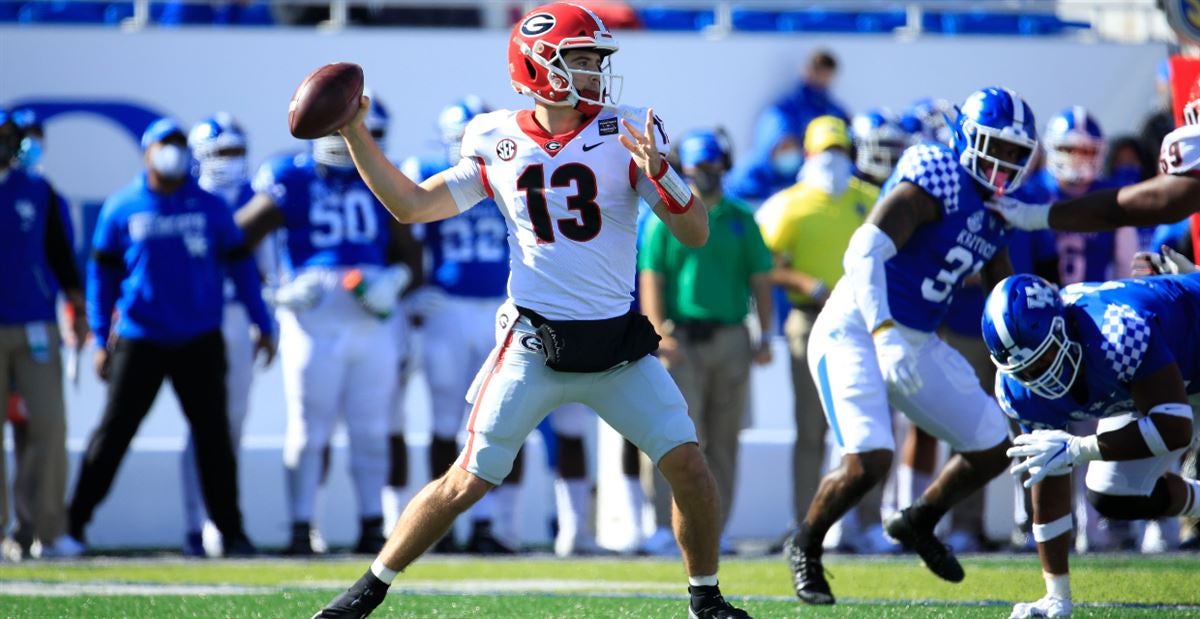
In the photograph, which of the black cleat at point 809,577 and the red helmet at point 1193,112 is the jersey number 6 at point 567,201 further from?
the red helmet at point 1193,112

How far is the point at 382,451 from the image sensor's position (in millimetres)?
8602

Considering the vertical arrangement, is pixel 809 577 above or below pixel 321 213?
below

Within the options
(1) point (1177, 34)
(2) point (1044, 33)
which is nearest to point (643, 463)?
(1) point (1177, 34)

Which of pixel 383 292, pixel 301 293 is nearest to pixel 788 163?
pixel 383 292

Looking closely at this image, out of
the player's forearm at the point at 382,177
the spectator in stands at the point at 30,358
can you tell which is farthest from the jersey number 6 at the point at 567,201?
the spectator in stands at the point at 30,358

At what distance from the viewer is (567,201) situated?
16.7ft

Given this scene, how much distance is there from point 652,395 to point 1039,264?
3.93m

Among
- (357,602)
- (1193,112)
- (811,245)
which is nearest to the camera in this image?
(357,602)

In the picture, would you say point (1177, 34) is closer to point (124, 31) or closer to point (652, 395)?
point (652, 395)

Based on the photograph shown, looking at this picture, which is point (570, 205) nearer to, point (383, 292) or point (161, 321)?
point (383, 292)

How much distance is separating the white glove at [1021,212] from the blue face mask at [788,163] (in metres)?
5.14

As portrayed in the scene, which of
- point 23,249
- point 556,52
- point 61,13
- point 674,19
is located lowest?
point 23,249

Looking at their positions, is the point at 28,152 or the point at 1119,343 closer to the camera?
the point at 1119,343

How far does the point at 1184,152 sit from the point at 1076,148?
292cm
